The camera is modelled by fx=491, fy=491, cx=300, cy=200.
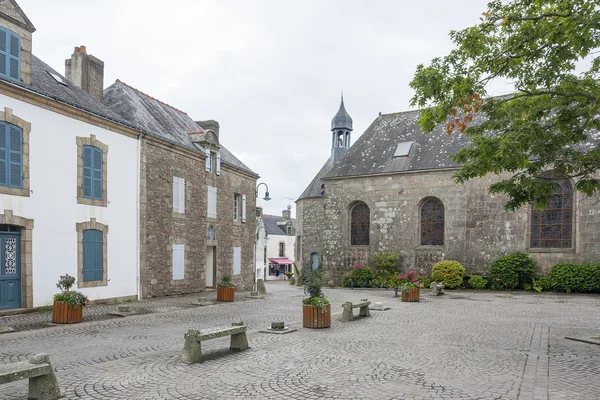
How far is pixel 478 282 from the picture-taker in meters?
21.7

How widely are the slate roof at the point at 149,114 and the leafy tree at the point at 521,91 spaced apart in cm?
1119

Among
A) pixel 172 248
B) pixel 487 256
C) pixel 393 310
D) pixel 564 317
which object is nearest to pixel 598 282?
pixel 487 256

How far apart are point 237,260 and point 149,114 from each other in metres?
7.79

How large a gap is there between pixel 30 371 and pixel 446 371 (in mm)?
5140

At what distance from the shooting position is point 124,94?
18672 millimetres

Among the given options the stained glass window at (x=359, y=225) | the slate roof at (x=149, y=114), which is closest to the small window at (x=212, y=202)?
the slate roof at (x=149, y=114)

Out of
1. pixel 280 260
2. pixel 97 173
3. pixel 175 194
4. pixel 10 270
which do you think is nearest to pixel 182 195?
pixel 175 194

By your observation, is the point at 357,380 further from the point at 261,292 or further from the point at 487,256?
the point at 487,256

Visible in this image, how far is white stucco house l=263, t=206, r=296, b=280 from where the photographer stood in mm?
53188

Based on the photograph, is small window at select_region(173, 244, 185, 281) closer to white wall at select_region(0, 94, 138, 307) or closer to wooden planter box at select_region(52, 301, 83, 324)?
white wall at select_region(0, 94, 138, 307)

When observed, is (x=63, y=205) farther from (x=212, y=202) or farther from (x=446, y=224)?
(x=446, y=224)

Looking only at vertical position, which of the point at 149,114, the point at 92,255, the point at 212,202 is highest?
the point at 149,114

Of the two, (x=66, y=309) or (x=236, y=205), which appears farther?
(x=236, y=205)

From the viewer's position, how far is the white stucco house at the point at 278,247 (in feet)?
174
